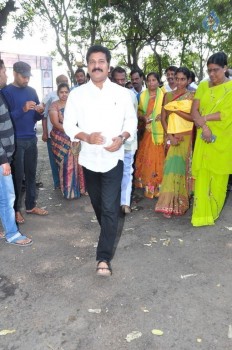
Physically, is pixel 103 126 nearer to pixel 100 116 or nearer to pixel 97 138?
pixel 100 116

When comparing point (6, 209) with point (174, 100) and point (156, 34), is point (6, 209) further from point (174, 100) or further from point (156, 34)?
point (156, 34)

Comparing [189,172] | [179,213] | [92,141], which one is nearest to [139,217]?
[179,213]

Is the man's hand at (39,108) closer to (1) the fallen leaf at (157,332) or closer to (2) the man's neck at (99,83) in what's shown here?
(2) the man's neck at (99,83)

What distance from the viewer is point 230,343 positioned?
7.52 feet

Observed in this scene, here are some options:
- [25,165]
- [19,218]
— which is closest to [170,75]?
[25,165]

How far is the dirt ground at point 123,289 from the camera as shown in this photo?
237 cm

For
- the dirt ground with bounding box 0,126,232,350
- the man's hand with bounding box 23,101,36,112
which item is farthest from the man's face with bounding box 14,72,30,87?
the dirt ground with bounding box 0,126,232,350

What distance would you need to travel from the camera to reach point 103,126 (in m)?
2.94

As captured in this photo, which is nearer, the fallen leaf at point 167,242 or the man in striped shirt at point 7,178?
the man in striped shirt at point 7,178

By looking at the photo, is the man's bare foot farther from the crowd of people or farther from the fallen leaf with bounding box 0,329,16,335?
the fallen leaf with bounding box 0,329,16,335

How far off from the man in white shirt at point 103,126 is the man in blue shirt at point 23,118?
1324mm

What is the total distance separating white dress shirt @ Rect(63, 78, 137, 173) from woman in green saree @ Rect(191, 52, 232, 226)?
4.49 feet

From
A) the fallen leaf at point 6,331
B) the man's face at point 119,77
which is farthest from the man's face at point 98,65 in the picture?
the man's face at point 119,77

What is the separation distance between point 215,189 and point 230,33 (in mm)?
17831
